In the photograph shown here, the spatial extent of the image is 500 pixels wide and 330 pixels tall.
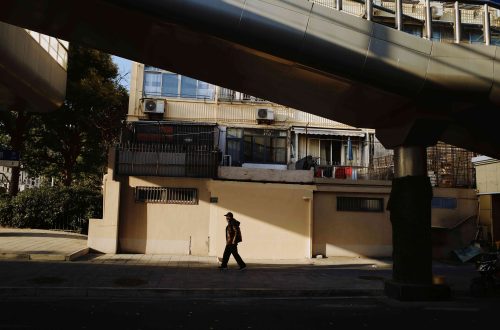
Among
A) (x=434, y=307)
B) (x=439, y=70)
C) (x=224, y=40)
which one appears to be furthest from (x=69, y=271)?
(x=439, y=70)

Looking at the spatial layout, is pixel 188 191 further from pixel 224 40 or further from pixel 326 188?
pixel 224 40

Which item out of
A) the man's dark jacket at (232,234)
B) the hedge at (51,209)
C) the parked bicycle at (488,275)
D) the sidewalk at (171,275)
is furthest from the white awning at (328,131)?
the parked bicycle at (488,275)

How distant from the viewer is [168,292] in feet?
33.4

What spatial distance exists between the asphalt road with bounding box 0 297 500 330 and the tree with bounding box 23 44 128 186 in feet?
55.5

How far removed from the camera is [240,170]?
17.6m

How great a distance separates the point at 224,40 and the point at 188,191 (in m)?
9.67

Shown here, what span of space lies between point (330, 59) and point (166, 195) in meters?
10.5

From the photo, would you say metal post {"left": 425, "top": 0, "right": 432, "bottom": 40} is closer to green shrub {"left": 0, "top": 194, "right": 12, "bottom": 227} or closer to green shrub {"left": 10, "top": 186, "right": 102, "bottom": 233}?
green shrub {"left": 10, "top": 186, "right": 102, "bottom": 233}

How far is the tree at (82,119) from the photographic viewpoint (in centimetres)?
2502

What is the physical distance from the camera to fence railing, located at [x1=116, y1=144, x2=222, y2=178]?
17719 mm

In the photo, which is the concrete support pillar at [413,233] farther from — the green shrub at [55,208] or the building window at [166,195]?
the green shrub at [55,208]

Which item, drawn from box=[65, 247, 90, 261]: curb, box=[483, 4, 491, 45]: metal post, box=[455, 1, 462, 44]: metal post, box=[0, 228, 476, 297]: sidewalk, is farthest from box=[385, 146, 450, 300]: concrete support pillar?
box=[65, 247, 90, 261]: curb

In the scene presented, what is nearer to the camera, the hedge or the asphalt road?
the asphalt road

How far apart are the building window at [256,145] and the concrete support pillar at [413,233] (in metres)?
11.5
